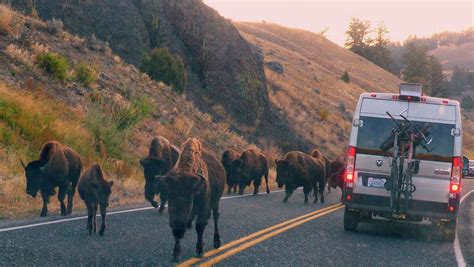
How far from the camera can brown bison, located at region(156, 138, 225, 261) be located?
9.07m

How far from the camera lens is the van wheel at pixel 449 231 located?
1405cm

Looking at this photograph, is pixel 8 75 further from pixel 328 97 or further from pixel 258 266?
pixel 328 97

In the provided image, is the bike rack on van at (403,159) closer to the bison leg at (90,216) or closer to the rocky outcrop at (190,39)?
the bison leg at (90,216)

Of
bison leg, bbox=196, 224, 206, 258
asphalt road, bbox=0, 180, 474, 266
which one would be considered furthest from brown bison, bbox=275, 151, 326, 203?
bison leg, bbox=196, 224, 206, 258

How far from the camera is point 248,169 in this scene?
2319cm

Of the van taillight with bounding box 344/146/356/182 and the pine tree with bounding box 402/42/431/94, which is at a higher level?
the pine tree with bounding box 402/42/431/94

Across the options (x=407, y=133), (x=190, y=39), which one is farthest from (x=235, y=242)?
(x=190, y=39)

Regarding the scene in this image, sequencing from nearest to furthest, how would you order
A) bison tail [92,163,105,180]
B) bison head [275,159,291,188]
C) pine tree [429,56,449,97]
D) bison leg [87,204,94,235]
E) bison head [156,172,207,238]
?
1. bison head [156,172,207,238]
2. bison leg [87,204,94,235]
3. bison tail [92,163,105,180]
4. bison head [275,159,291,188]
5. pine tree [429,56,449,97]

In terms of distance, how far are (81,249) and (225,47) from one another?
34.9 metres

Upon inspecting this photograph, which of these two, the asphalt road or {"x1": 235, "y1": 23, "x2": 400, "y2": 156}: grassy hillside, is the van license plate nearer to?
the asphalt road

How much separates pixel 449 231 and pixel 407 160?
178 centimetres

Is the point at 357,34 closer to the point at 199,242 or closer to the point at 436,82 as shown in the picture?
the point at 436,82

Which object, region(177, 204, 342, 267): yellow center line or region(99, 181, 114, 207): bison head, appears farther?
region(99, 181, 114, 207): bison head

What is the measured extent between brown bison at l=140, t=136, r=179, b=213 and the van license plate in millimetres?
4222
